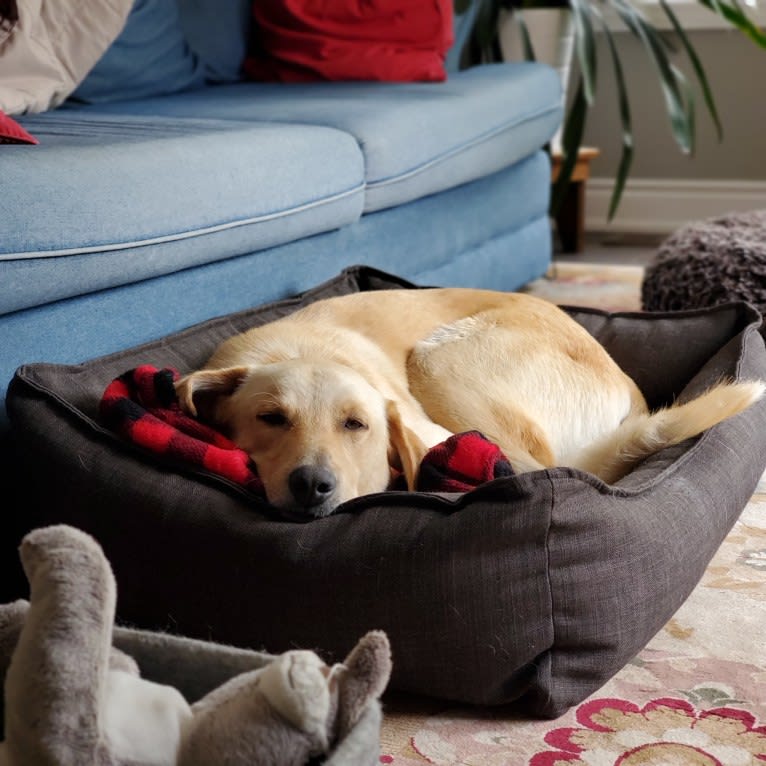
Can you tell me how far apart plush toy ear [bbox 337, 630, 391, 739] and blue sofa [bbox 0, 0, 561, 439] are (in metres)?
0.88

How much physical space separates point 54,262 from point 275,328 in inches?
17.9

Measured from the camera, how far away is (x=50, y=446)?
161 centimetres

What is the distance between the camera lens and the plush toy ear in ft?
3.46

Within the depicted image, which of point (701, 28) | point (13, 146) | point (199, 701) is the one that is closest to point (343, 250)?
point (13, 146)

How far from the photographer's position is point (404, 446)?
1.77m

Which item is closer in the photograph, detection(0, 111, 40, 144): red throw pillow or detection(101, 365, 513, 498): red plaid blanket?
detection(101, 365, 513, 498): red plaid blanket

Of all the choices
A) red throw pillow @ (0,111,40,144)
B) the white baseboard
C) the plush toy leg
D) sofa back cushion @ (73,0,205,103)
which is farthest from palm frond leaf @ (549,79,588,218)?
the plush toy leg

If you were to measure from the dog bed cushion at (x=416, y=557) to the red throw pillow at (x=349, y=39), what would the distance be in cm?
217

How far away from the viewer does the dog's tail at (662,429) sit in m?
1.76

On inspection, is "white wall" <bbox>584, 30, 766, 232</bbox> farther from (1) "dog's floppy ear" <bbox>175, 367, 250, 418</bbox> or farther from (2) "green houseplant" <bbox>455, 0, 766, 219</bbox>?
(1) "dog's floppy ear" <bbox>175, 367, 250, 418</bbox>

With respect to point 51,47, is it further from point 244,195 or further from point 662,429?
point 662,429

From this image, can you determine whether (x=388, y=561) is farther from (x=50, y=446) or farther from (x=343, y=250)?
(x=343, y=250)

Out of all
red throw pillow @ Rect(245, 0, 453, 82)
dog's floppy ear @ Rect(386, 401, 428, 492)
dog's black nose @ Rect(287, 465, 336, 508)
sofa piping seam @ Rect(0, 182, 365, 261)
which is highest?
red throw pillow @ Rect(245, 0, 453, 82)

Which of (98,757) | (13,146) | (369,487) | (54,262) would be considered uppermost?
(13,146)
